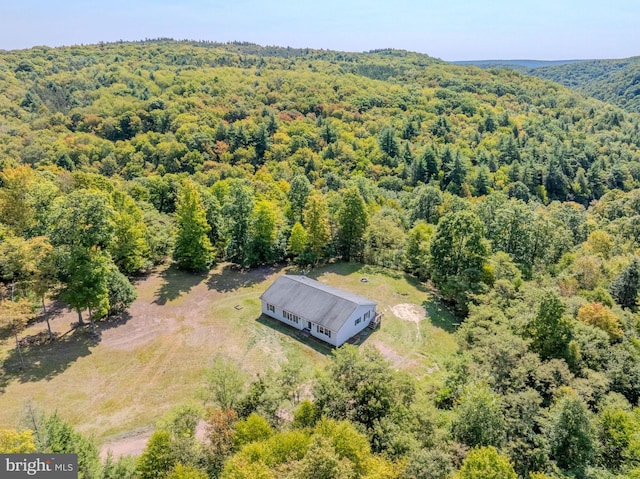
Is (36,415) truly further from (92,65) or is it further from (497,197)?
(92,65)

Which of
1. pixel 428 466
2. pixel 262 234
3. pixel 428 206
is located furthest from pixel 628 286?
pixel 262 234

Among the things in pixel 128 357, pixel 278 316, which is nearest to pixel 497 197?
pixel 278 316

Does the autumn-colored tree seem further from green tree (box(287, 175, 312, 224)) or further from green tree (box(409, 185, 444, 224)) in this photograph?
green tree (box(409, 185, 444, 224))

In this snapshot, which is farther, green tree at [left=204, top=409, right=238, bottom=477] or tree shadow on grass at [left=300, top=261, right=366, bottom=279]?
tree shadow on grass at [left=300, top=261, right=366, bottom=279]


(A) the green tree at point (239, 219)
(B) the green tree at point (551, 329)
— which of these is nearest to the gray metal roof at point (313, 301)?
(A) the green tree at point (239, 219)

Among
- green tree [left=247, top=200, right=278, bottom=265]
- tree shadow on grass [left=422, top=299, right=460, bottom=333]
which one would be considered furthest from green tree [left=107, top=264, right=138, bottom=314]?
tree shadow on grass [left=422, top=299, right=460, bottom=333]

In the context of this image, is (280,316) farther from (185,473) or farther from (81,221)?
(185,473)
